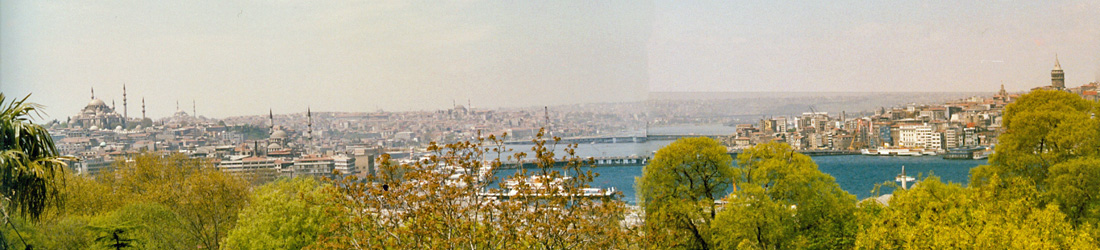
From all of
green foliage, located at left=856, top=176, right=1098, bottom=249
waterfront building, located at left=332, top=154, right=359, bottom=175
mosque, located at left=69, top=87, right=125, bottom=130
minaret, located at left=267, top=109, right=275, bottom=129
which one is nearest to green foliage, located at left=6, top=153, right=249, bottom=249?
mosque, located at left=69, top=87, right=125, bottom=130

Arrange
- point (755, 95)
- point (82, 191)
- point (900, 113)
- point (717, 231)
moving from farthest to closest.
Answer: point (900, 113) → point (755, 95) → point (82, 191) → point (717, 231)

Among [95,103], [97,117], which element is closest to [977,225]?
[95,103]

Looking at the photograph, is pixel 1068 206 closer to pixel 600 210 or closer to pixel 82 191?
pixel 600 210

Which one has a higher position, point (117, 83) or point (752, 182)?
point (117, 83)

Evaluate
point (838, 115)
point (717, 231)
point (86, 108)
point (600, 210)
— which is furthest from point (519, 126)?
point (600, 210)

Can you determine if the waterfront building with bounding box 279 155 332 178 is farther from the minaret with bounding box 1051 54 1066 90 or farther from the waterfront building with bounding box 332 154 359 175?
the minaret with bounding box 1051 54 1066 90

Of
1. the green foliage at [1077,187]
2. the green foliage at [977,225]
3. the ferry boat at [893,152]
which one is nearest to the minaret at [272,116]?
the ferry boat at [893,152]

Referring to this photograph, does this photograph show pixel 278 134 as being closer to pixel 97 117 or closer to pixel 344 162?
pixel 344 162
